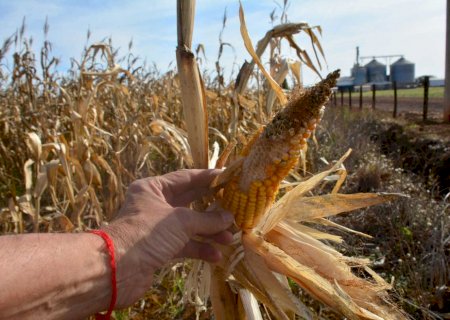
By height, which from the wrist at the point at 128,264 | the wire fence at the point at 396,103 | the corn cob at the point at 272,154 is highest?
the corn cob at the point at 272,154

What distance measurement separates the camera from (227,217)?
1649mm

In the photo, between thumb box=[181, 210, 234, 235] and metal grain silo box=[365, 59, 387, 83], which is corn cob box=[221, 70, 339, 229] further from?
metal grain silo box=[365, 59, 387, 83]

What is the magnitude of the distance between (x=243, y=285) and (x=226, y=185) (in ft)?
1.34

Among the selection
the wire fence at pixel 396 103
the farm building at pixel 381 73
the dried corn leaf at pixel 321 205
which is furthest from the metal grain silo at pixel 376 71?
the dried corn leaf at pixel 321 205

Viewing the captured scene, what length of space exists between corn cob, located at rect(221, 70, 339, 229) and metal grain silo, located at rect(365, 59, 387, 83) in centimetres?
7696

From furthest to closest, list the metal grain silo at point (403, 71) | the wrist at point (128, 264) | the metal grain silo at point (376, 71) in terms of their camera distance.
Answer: the metal grain silo at point (376, 71)
the metal grain silo at point (403, 71)
the wrist at point (128, 264)

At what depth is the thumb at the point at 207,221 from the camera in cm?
152

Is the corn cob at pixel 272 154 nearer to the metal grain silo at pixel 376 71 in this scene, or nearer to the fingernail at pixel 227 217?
the fingernail at pixel 227 217

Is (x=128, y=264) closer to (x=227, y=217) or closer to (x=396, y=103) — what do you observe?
(x=227, y=217)

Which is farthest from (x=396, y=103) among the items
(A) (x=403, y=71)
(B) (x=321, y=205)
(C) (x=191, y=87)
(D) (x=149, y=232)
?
(A) (x=403, y=71)

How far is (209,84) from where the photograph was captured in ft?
28.4

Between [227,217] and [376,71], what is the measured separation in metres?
78.9

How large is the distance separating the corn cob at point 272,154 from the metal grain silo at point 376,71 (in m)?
77.0

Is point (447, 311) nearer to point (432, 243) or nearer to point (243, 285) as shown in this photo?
point (432, 243)
